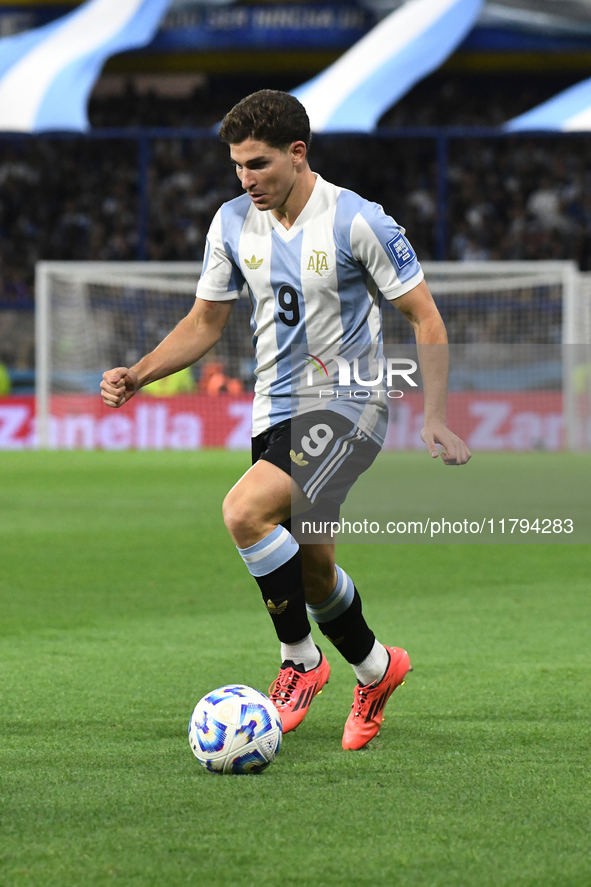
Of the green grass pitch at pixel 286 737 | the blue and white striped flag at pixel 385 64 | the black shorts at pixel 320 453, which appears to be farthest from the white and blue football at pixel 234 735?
the blue and white striped flag at pixel 385 64

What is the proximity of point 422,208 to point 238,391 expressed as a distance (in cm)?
710

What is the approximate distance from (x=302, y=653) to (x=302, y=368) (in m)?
0.86

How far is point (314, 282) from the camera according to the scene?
3832 millimetres

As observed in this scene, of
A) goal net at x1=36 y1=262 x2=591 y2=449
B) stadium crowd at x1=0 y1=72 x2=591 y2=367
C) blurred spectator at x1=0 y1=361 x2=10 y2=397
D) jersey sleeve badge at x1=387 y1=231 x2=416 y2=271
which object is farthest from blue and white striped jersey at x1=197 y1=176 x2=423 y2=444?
stadium crowd at x1=0 y1=72 x2=591 y2=367

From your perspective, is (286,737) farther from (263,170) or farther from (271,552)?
(263,170)

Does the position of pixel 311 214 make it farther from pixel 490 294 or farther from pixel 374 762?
pixel 490 294

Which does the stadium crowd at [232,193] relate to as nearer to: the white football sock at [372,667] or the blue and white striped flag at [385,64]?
the blue and white striped flag at [385,64]

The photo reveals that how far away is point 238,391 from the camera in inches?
733

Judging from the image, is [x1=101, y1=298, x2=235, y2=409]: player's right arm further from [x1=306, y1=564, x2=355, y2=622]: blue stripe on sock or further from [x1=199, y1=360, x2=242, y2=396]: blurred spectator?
[x1=199, y1=360, x2=242, y2=396]: blurred spectator

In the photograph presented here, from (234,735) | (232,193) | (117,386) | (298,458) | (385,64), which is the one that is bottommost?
(234,735)

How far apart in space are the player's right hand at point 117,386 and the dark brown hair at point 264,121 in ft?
2.46

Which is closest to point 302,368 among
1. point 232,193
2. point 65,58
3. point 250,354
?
point 250,354

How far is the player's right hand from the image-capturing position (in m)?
3.86

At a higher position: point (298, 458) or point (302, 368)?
point (302, 368)
